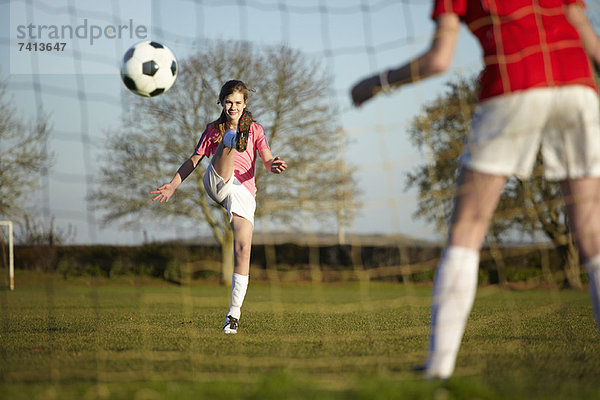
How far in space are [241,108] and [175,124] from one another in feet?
47.9

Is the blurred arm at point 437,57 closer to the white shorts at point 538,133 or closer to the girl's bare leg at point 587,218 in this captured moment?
the white shorts at point 538,133

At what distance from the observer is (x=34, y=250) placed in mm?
19734

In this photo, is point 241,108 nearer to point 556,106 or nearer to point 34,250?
point 556,106

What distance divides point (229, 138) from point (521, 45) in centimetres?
267

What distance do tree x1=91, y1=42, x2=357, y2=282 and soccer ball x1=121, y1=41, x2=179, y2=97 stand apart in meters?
12.6

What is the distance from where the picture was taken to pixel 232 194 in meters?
4.88

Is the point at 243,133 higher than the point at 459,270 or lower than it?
higher

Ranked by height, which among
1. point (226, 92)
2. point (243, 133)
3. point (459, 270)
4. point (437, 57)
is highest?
point (226, 92)

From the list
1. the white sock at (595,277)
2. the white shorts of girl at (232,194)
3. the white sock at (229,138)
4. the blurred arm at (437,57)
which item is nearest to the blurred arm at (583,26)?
the blurred arm at (437,57)

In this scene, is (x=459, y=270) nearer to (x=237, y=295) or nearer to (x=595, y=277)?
(x=595, y=277)

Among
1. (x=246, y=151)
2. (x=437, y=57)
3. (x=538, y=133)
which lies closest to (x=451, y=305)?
(x=538, y=133)

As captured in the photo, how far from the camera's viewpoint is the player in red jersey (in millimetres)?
2531

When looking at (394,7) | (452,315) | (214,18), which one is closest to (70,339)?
(214,18)

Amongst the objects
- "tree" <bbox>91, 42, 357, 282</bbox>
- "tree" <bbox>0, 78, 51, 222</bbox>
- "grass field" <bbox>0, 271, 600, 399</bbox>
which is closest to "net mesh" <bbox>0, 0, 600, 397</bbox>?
"grass field" <bbox>0, 271, 600, 399</bbox>
